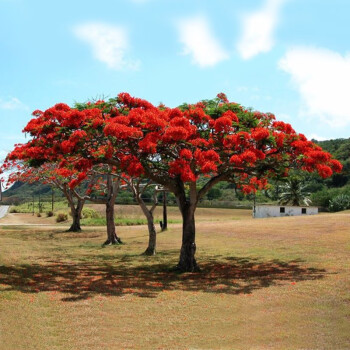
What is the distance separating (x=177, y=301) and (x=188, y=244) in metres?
5.12

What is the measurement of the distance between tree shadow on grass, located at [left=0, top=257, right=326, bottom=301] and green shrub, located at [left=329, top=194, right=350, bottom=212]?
50.3m

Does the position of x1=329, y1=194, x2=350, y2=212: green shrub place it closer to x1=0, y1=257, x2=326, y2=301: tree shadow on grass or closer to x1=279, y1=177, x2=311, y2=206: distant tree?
x1=279, y1=177, x2=311, y2=206: distant tree

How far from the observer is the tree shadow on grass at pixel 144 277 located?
12.4 meters

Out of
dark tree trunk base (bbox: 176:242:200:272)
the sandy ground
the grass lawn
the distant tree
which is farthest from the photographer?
the distant tree

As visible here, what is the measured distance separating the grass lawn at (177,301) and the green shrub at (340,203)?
45879 mm

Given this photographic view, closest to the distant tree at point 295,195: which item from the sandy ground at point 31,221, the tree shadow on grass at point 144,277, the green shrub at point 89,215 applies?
the green shrub at point 89,215

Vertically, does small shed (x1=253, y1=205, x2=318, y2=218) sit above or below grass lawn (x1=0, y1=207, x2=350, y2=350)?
above

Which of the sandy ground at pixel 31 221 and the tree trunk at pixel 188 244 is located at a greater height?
the tree trunk at pixel 188 244

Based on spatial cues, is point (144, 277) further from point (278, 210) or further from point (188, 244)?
point (278, 210)

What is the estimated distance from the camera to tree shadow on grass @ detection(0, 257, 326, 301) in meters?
12.4

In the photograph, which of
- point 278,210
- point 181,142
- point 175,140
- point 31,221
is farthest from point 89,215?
point 175,140

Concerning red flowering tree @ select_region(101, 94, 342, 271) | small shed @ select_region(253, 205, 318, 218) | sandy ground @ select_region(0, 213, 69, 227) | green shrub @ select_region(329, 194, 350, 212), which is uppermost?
red flowering tree @ select_region(101, 94, 342, 271)

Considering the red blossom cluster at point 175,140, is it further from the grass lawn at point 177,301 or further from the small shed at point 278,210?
the small shed at point 278,210

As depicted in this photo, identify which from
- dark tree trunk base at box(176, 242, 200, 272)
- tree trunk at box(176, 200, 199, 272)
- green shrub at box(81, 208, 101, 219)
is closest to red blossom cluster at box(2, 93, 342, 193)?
tree trunk at box(176, 200, 199, 272)
